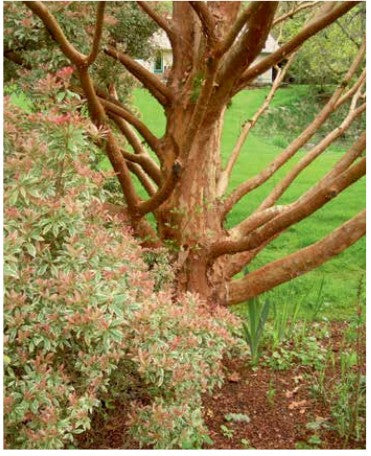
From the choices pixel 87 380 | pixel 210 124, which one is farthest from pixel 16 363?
pixel 210 124

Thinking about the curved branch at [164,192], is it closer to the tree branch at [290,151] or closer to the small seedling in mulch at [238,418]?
the tree branch at [290,151]

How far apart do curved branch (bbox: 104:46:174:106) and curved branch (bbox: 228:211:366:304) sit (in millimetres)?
1394

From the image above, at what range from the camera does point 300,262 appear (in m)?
4.13

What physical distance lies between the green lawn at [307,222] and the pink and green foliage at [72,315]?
1.77 m

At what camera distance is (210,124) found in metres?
4.36

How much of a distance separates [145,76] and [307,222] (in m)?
4.62

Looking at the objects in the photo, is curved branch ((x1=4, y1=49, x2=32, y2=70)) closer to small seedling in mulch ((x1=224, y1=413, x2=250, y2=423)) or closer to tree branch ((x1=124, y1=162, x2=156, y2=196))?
tree branch ((x1=124, y1=162, x2=156, y2=196))

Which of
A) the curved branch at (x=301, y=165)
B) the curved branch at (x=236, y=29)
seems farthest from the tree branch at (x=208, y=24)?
the curved branch at (x=301, y=165)

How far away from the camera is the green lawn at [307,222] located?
20.4 feet

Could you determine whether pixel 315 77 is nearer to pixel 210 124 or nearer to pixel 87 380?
pixel 210 124

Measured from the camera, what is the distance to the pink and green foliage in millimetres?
2678

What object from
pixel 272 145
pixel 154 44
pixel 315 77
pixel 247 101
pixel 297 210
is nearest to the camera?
pixel 297 210

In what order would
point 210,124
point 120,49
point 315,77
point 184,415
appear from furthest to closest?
point 315,77 → point 120,49 → point 210,124 → point 184,415

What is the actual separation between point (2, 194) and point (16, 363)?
27.4 inches
